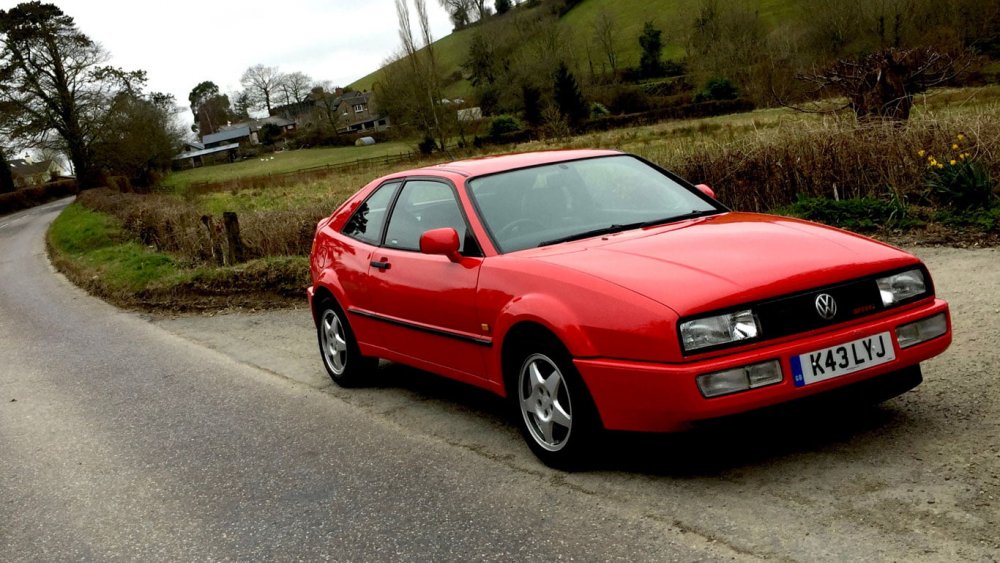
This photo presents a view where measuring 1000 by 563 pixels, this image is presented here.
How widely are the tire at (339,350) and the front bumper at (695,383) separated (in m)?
3.14

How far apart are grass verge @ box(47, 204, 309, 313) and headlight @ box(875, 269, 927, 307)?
31.4 ft

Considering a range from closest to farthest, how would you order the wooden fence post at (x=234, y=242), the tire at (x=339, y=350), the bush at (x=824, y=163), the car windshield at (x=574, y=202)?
the car windshield at (x=574, y=202) → the tire at (x=339, y=350) → the bush at (x=824, y=163) → the wooden fence post at (x=234, y=242)

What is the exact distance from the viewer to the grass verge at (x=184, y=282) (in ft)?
44.1

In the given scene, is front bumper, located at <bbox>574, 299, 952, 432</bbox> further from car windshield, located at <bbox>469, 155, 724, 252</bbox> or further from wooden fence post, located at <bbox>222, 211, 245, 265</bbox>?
wooden fence post, located at <bbox>222, 211, 245, 265</bbox>

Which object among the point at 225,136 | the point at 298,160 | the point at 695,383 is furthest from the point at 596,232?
the point at 225,136

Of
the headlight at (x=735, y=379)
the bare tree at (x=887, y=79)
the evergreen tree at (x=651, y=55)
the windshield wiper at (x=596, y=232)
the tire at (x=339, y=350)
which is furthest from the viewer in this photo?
the evergreen tree at (x=651, y=55)

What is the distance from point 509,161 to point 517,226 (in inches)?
31.5

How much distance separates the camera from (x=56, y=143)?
54.2m

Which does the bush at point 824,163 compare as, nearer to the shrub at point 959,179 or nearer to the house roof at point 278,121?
the shrub at point 959,179

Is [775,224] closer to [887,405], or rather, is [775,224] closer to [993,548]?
[887,405]

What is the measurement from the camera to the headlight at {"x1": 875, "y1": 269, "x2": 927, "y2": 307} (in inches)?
171

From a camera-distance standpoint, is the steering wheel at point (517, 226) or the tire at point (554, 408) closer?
the tire at point (554, 408)

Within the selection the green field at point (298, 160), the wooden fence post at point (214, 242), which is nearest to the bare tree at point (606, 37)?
the green field at point (298, 160)

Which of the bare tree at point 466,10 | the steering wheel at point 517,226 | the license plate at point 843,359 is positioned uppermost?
the bare tree at point 466,10
